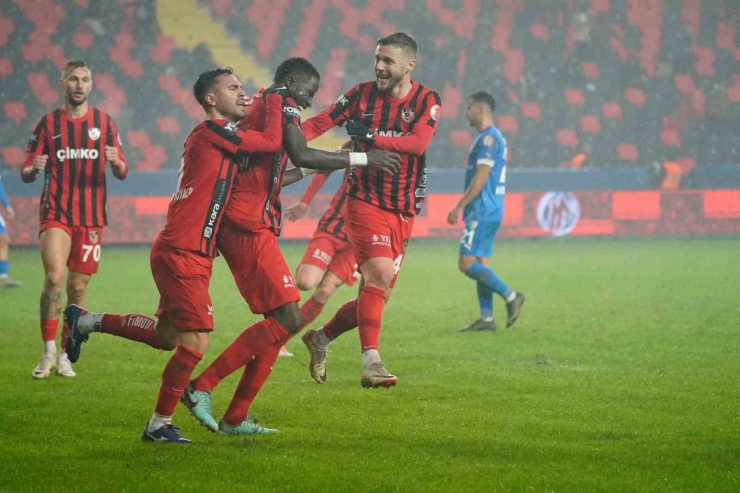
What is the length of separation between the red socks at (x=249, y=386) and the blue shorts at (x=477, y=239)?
16.2 ft

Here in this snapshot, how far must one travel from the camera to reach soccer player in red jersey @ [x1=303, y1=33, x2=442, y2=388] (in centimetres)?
639

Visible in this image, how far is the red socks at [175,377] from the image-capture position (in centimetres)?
514

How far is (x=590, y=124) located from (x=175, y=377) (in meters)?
20.7

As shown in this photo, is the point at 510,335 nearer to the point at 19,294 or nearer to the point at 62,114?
the point at 62,114

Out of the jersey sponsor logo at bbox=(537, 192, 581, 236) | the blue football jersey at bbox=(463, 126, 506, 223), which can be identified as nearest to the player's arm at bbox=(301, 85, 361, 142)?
the blue football jersey at bbox=(463, 126, 506, 223)

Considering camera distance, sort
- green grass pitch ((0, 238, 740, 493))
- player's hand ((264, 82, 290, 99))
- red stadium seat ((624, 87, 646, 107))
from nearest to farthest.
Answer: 1. green grass pitch ((0, 238, 740, 493))
2. player's hand ((264, 82, 290, 99))
3. red stadium seat ((624, 87, 646, 107))

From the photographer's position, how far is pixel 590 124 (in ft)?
81.0

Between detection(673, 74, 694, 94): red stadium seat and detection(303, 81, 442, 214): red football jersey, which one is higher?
detection(673, 74, 694, 94): red stadium seat

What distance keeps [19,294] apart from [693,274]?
8.48 m

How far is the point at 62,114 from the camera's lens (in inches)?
301

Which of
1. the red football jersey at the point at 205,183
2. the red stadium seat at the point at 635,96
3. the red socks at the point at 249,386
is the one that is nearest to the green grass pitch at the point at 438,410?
the red socks at the point at 249,386

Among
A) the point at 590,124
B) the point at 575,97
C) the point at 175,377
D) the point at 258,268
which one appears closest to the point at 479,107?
the point at 258,268

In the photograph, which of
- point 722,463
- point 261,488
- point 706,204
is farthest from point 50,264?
point 706,204

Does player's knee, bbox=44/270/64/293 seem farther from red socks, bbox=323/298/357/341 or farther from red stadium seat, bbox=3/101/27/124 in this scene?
red stadium seat, bbox=3/101/27/124
